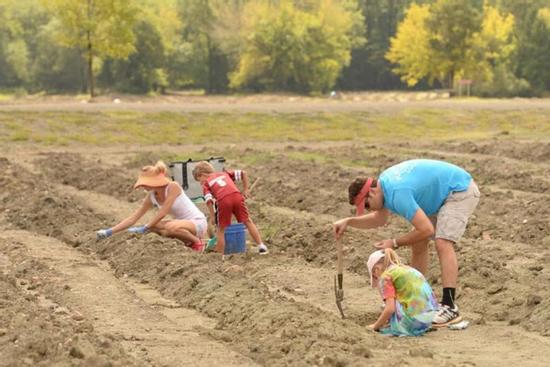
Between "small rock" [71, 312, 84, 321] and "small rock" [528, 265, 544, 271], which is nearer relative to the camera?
"small rock" [71, 312, 84, 321]

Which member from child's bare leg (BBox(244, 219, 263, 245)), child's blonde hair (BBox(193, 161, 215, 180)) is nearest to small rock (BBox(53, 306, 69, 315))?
child's blonde hair (BBox(193, 161, 215, 180))

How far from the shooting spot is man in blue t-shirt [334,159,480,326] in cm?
897

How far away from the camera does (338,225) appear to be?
30.2 ft

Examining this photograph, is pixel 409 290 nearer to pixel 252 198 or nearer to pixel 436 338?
pixel 436 338

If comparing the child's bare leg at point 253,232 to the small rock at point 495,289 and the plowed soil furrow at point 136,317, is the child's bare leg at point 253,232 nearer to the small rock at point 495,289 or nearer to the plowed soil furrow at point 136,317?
the plowed soil furrow at point 136,317

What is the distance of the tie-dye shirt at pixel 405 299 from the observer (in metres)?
8.84

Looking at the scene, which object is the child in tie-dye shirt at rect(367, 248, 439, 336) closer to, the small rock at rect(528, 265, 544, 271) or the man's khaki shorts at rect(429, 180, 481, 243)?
the man's khaki shorts at rect(429, 180, 481, 243)

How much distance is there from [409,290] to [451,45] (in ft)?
197

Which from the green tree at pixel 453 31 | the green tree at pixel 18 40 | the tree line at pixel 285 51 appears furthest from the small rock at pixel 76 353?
the green tree at pixel 18 40

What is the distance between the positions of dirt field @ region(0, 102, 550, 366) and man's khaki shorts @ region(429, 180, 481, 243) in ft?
2.68

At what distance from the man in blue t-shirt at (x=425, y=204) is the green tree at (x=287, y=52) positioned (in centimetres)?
6571

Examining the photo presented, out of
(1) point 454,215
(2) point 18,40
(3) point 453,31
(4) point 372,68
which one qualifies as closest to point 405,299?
(1) point 454,215

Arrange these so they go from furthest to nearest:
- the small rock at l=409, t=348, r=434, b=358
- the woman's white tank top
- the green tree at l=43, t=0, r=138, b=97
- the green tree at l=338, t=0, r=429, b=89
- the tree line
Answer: the green tree at l=338, t=0, r=429, b=89
the tree line
the green tree at l=43, t=0, r=138, b=97
the woman's white tank top
the small rock at l=409, t=348, r=434, b=358

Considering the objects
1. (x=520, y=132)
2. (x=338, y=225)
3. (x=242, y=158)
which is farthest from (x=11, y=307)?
(x=520, y=132)
